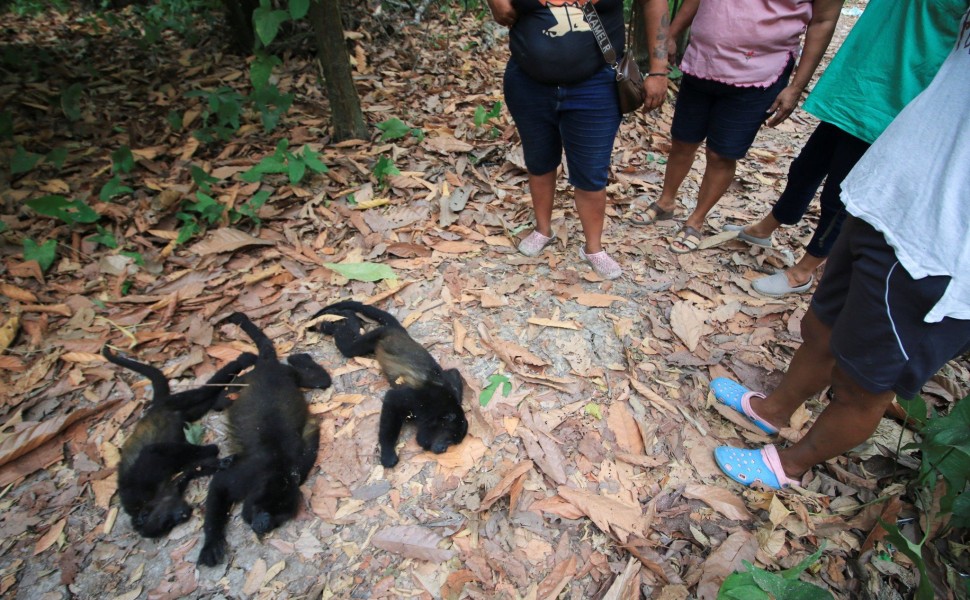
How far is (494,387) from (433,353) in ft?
1.72

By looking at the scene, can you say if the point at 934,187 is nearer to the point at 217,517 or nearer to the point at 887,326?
the point at 887,326

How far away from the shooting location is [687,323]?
354cm

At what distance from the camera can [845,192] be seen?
6.19ft

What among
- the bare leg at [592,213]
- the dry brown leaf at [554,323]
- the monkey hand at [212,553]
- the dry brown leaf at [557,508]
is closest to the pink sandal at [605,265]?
the bare leg at [592,213]

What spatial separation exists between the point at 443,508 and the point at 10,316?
11.1 feet

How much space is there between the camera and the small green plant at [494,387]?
309cm

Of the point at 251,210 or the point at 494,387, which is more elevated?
the point at 251,210

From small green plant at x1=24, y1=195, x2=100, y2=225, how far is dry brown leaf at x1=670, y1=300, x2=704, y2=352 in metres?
4.72

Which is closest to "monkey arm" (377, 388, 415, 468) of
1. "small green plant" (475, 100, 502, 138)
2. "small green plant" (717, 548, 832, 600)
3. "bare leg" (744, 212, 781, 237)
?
"small green plant" (717, 548, 832, 600)

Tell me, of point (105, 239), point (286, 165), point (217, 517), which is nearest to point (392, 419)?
point (217, 517)

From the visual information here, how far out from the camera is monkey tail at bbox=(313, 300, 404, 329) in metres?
3.49

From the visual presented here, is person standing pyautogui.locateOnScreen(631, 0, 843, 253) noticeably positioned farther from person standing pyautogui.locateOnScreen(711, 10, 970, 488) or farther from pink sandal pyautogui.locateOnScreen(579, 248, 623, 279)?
person standing pyautogui.locateOnScreen(711, 10, 970, 488)

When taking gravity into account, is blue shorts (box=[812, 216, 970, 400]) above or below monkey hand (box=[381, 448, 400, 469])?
above

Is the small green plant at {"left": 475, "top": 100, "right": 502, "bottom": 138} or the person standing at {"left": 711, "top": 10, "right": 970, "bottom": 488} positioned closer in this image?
the person standing at {"left": 711, "top": 10, "right": 970, "bottom": 488}
